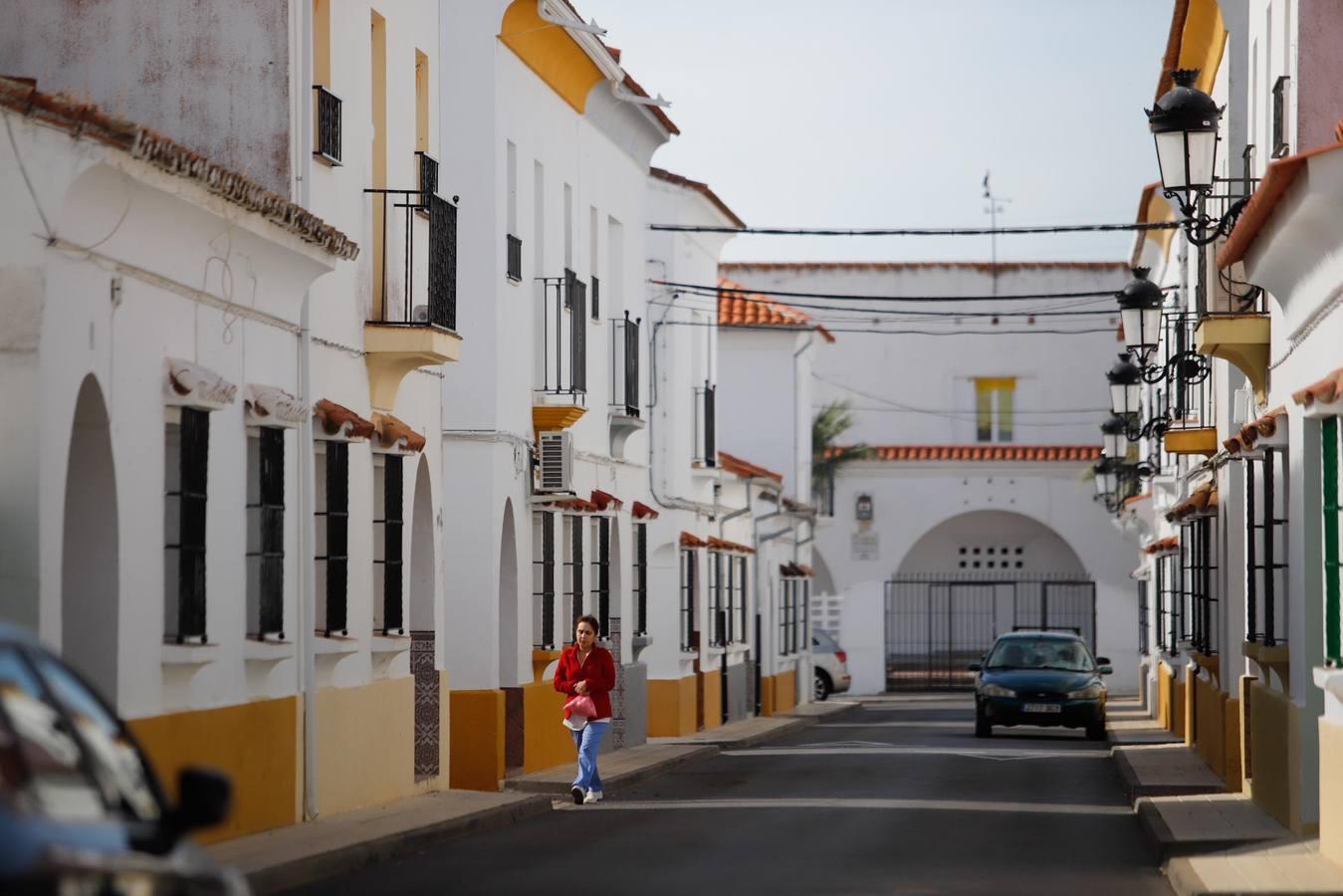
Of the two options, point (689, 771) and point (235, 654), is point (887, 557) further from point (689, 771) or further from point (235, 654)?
point (235, 654)

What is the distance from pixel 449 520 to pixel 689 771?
17.8 ft

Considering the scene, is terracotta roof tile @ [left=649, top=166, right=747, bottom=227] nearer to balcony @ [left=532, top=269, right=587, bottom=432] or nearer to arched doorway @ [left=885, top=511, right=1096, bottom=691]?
balcony @ [left=532, top=269, right=587, bottom=432]

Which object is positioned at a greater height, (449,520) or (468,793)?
(449,520)

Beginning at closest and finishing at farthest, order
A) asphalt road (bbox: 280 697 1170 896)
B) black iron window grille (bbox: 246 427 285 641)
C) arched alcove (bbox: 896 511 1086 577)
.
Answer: asphalt road (bbox: 280 697 1170 896) < black iron window grille (bbox: 246 427 285 641) < arched alcove (bbox: 896 511 1086 577)

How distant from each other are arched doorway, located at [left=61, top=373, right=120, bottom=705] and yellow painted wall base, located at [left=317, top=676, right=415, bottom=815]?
4108 mm

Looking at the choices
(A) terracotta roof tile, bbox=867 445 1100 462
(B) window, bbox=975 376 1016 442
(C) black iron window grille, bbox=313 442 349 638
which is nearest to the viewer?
(C) black iron window grille, bbox=313 442 349 638

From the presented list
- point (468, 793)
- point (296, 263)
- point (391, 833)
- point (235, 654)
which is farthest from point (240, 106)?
point (468, 793)

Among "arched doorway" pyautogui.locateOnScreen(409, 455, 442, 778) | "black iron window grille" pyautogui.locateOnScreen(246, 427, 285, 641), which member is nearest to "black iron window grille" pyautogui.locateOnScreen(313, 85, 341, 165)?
"black iron window grille" pyautogui.locateOnScreen(246, 427, 285, 641)

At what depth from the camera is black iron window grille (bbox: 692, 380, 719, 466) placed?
119 feet

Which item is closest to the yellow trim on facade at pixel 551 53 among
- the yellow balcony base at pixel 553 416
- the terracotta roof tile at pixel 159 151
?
the yellow balcony base at pixel 553 416

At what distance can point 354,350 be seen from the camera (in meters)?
18.4

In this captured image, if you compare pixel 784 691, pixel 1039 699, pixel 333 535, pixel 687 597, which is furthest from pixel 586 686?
pixel 784 691

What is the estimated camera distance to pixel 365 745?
18391 mm

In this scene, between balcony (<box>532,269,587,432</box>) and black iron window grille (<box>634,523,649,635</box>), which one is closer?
balcony (<box>532,269,587,432</box>)
